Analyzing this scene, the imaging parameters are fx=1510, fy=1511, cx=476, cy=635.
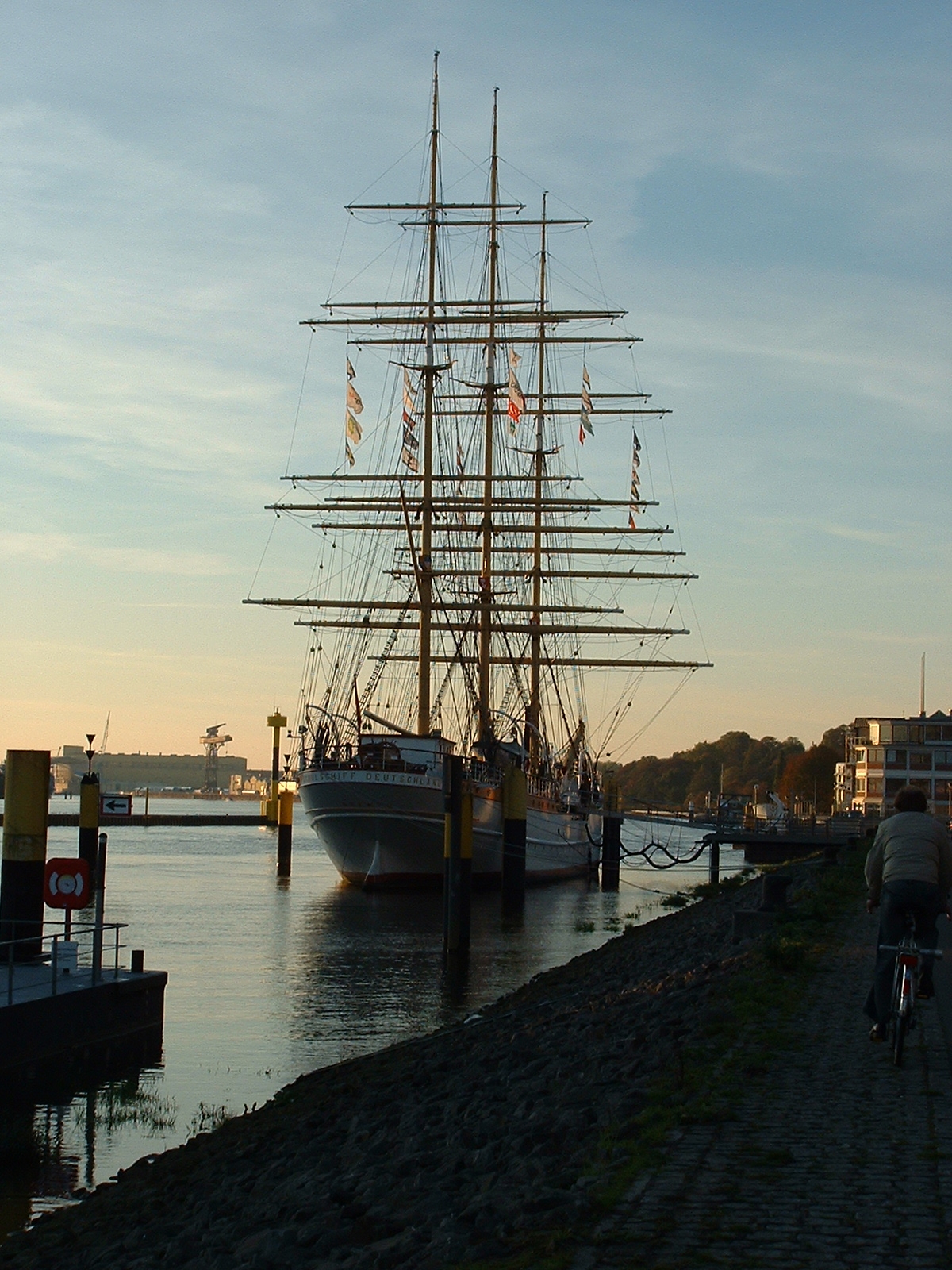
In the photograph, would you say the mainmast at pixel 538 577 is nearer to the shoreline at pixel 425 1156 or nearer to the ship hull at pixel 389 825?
the ship hull at pixel 389 825

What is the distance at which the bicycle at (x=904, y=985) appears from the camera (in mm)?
9703

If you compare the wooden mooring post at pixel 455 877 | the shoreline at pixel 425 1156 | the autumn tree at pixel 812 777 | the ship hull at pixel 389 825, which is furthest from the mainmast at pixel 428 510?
the autumn tree at pixel 812 777

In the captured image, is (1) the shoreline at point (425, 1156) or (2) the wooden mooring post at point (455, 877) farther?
(2) the wooden mooring post at point (455, 877)

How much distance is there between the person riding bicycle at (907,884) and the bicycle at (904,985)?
3.4 inches

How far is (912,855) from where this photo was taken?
10.3 m

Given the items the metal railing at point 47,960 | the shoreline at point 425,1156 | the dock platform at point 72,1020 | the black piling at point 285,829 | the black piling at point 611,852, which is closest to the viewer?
the shoreline at point 425,1156

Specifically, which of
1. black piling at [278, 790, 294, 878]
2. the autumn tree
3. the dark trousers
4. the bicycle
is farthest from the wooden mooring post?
the autumn tree

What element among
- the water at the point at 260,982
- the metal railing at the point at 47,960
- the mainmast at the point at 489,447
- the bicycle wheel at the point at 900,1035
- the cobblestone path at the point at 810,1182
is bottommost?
the water at the point at 260,982

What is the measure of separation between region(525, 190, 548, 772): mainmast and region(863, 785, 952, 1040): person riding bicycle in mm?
57496

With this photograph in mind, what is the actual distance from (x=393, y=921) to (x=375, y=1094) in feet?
92.0

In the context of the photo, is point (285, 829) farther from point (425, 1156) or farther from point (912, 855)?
point (425, 1156)

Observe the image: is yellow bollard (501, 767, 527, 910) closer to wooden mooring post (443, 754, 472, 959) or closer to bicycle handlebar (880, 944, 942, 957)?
wooden mooring post (443, 754, 472, 959)

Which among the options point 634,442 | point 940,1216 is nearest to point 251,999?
point 940,1216

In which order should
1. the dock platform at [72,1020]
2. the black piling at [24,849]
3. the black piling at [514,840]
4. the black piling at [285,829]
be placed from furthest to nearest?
the black piling at [285,829] → the black piling at [514,840] → the black piling at [24,849] → the dock platform at [72,1020]
